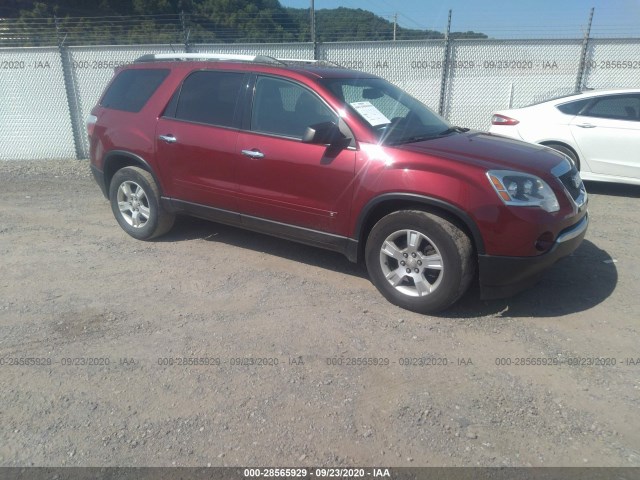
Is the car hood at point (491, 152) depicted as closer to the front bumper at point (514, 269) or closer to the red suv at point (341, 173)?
the red suv at point (341, 173)

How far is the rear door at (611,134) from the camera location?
7242 mm

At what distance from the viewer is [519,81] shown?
411 inches

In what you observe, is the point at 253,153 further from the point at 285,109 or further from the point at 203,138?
the point at 203,138

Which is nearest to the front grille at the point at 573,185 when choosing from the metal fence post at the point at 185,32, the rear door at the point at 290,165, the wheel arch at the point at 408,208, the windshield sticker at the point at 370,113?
the wheel arch at the point at 408,208

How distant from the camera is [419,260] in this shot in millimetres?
4164

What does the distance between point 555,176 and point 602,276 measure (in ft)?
4.33

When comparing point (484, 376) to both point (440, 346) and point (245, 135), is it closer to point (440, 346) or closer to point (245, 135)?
point (440, 346)

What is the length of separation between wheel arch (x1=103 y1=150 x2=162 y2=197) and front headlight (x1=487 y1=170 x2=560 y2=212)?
134 inches

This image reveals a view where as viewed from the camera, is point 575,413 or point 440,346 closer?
point 575,413

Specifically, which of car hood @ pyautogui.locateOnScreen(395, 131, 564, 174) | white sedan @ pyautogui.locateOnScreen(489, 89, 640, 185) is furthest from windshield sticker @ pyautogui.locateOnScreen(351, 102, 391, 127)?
white sedan @ pyautogui.locateOnScreen(489, 89, 640, 185)

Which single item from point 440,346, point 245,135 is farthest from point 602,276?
point 245,135

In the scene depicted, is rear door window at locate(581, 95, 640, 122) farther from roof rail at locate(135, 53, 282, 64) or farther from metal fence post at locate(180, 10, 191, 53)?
metal fence post at locate(180, 10, 191, 53)

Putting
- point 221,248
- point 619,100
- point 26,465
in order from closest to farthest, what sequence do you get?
point 26,465
point 221,248
point 619,100

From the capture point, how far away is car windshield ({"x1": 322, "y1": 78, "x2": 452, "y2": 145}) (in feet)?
14.7
